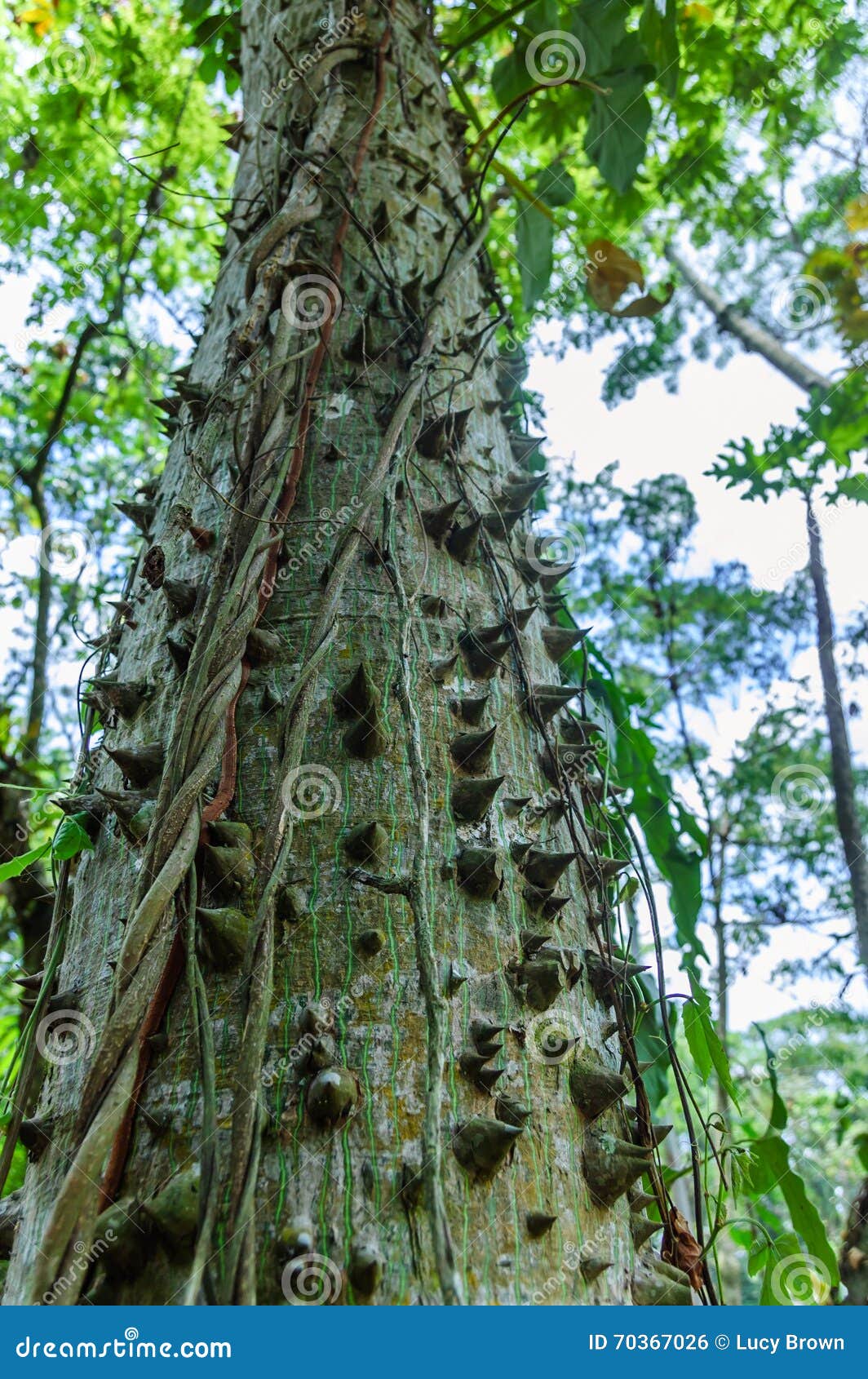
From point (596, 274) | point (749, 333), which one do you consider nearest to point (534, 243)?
point (596, 274)

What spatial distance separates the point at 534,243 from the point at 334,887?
9.64 ft

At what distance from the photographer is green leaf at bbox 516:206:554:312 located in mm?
3408

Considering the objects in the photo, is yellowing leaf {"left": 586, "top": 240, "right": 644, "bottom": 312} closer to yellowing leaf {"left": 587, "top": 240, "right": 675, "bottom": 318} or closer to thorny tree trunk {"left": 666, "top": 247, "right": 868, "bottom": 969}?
yellowing leaf {"left": 587, "top": 240, "right": 675, "bottom": 318}

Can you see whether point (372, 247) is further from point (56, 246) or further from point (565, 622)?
point (56, 246)

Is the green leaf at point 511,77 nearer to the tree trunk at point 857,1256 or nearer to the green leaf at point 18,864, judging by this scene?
the green leaf at point 18,864

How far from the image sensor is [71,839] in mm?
1449

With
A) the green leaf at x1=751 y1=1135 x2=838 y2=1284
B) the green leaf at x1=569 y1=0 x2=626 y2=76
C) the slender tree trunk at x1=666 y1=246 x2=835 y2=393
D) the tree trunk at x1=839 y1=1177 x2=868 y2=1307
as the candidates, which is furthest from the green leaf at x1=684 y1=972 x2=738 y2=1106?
the slender tree trunk at x1=666 y1=246 x2=835 y2=393

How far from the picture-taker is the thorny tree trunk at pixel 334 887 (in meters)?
0.98

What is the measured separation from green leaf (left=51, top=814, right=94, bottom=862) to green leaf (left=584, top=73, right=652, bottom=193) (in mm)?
2871

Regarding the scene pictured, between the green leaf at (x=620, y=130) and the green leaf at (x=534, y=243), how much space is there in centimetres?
27

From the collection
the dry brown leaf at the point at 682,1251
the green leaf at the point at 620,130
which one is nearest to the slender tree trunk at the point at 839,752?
the green leaf at the point at 620,130

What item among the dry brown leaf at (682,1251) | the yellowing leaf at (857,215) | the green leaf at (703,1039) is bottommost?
the dry brown leaf at (682,1251)

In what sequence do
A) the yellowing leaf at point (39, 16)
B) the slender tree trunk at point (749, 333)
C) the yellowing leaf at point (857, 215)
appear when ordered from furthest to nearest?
the slender tree trunk at point (749, 333) → the yellowing leaf at point (857, 215) → the yellowing leaf at point (39, 16)
